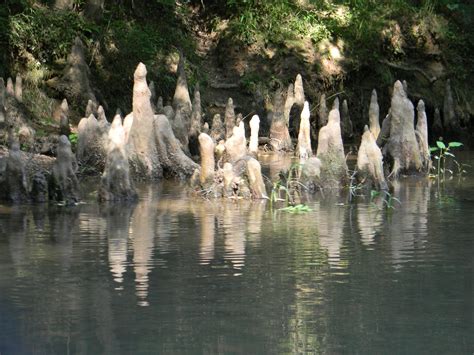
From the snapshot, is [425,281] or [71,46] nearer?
[425,281]

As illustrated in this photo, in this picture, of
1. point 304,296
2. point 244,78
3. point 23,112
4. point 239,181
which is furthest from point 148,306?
point 244,78

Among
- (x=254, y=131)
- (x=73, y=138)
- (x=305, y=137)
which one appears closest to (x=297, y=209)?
(x=305, y=137)

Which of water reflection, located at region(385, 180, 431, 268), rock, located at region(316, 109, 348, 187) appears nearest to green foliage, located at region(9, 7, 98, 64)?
rock, located at region(316, 109, 348, 187)

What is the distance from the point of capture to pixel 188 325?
8391mm

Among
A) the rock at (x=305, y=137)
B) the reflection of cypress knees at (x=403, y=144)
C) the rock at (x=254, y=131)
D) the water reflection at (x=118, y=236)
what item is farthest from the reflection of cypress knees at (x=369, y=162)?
the water reflection at (x=118, y=236)

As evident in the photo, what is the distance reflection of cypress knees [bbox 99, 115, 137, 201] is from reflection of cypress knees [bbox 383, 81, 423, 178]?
498 cm

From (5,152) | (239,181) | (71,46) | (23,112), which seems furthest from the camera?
(71,46)

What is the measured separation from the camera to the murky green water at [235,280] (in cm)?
806

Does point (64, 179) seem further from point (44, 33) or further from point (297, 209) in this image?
point (44, 33)

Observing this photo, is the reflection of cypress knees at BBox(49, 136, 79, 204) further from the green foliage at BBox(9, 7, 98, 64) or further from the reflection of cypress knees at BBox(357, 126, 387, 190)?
the green foliage at BBox(9, 7, 98, 64)

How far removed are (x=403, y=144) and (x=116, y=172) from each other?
551 centimetres

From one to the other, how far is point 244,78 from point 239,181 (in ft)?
38.0

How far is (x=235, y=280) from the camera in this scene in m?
9.86

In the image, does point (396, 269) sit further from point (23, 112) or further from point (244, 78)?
point (244, 78)
